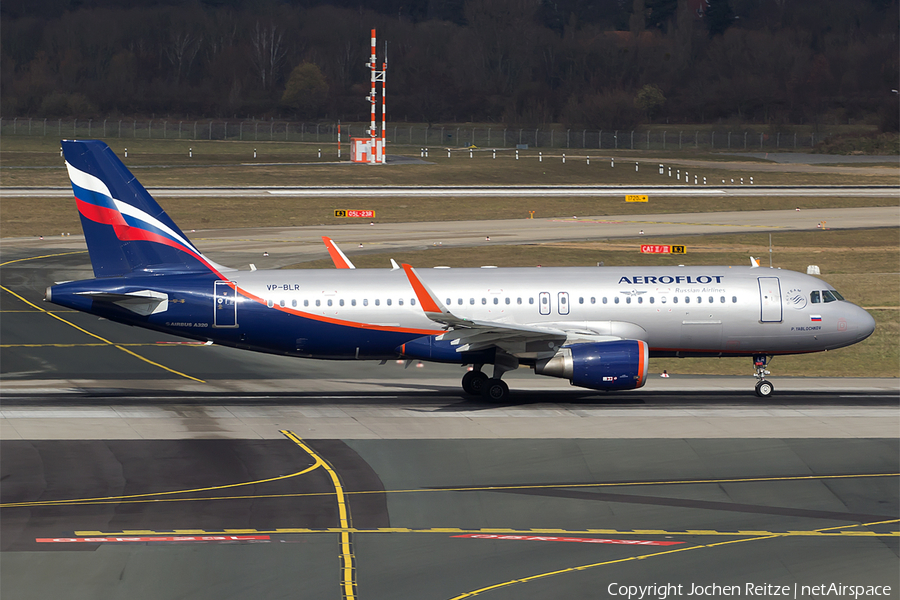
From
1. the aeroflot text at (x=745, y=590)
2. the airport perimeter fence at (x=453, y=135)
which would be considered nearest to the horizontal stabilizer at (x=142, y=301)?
the aeroflot text at (x=745, y=590)

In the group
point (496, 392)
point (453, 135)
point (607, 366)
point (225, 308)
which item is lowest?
point (496, 392)

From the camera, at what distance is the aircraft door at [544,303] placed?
1414 inches

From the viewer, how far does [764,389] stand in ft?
121

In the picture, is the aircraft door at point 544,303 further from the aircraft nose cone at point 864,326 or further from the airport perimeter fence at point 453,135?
the airport perimeter fence at point 453,135

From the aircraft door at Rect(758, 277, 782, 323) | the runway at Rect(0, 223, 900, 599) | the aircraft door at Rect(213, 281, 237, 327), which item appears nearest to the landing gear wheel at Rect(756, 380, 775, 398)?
the runway at Rect(0, 223, 900, 599)

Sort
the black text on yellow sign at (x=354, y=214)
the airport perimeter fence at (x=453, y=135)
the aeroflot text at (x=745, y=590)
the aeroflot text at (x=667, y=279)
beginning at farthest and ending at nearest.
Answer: the airport perimeter fence at (x=453, y=135)
the black text on yellow sign at (x=354, y=214)
the aeroflot text at (x=667, y=279)
the aeroflot text at (x=745, y=590)

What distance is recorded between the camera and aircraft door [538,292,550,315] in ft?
118

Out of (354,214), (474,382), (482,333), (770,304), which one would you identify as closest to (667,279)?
(770,304)

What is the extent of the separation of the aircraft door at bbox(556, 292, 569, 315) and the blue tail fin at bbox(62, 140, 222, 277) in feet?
42.2

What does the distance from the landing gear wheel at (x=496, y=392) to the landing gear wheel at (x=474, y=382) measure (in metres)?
0.53

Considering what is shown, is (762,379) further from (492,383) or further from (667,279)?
(492,383)

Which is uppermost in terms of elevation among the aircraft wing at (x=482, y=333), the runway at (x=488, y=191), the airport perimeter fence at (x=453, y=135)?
the airport perimeter fence at (x=453, y=135)

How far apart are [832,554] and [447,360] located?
17.1m

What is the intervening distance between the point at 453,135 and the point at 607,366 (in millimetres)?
139476
